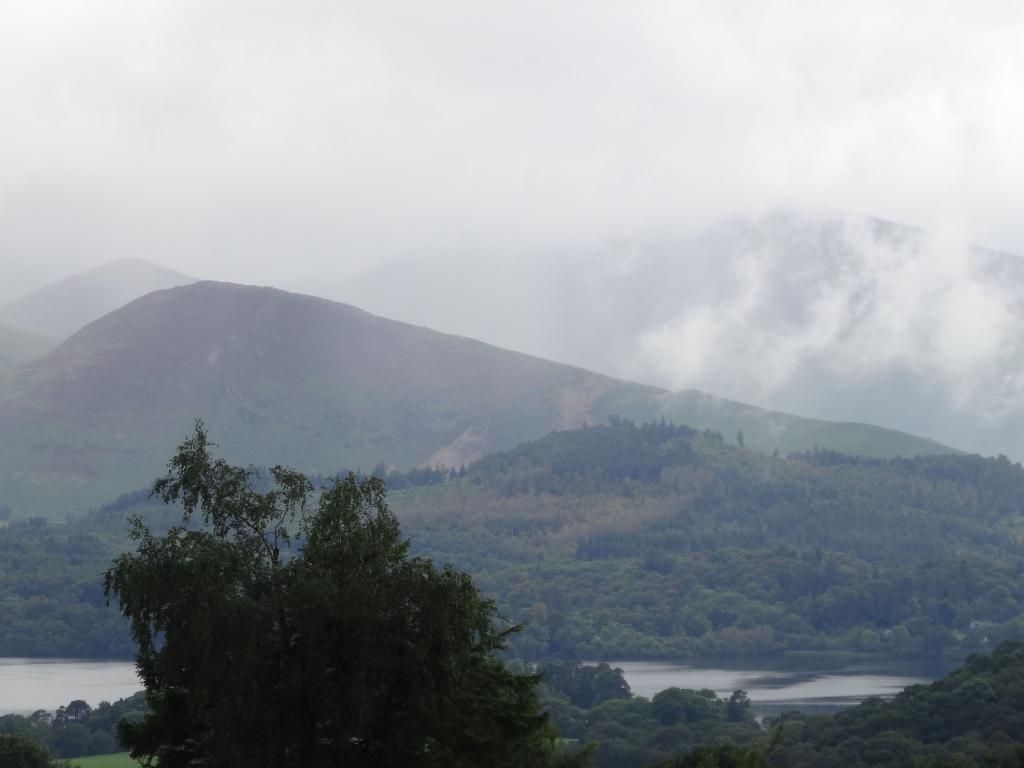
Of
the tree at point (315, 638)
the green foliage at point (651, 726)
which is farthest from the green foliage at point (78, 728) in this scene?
the tree at point (315, 638)

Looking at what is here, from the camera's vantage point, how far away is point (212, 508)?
139 ft

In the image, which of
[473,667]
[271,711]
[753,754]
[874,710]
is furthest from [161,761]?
[874,710]

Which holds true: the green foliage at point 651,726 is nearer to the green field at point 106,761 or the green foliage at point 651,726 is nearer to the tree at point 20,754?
the green field at point 106,761

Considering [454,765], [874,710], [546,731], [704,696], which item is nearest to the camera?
[454,765]

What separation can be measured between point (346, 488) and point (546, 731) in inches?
410

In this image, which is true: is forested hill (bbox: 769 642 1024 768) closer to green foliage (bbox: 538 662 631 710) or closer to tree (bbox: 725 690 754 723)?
tree (bbox: 725 690 754 723)

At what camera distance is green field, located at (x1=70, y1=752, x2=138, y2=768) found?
417 ft

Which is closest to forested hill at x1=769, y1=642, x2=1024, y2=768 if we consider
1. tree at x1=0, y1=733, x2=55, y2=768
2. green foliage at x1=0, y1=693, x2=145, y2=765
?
tree at x1=0, y1=733, x2=55, y2=768

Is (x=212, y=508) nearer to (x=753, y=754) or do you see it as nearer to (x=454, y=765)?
(x=454, y=765)

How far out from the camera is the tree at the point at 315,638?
127 feet

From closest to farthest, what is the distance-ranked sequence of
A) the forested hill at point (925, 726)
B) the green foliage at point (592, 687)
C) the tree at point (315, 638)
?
the tree at point (315, 638)
the forested hill at point (925, 726)
the green foliage at point (592, 687)

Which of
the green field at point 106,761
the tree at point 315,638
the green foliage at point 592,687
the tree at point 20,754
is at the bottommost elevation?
the green field at point 106,761

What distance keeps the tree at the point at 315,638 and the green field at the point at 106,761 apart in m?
89.6

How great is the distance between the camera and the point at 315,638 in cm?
3884
